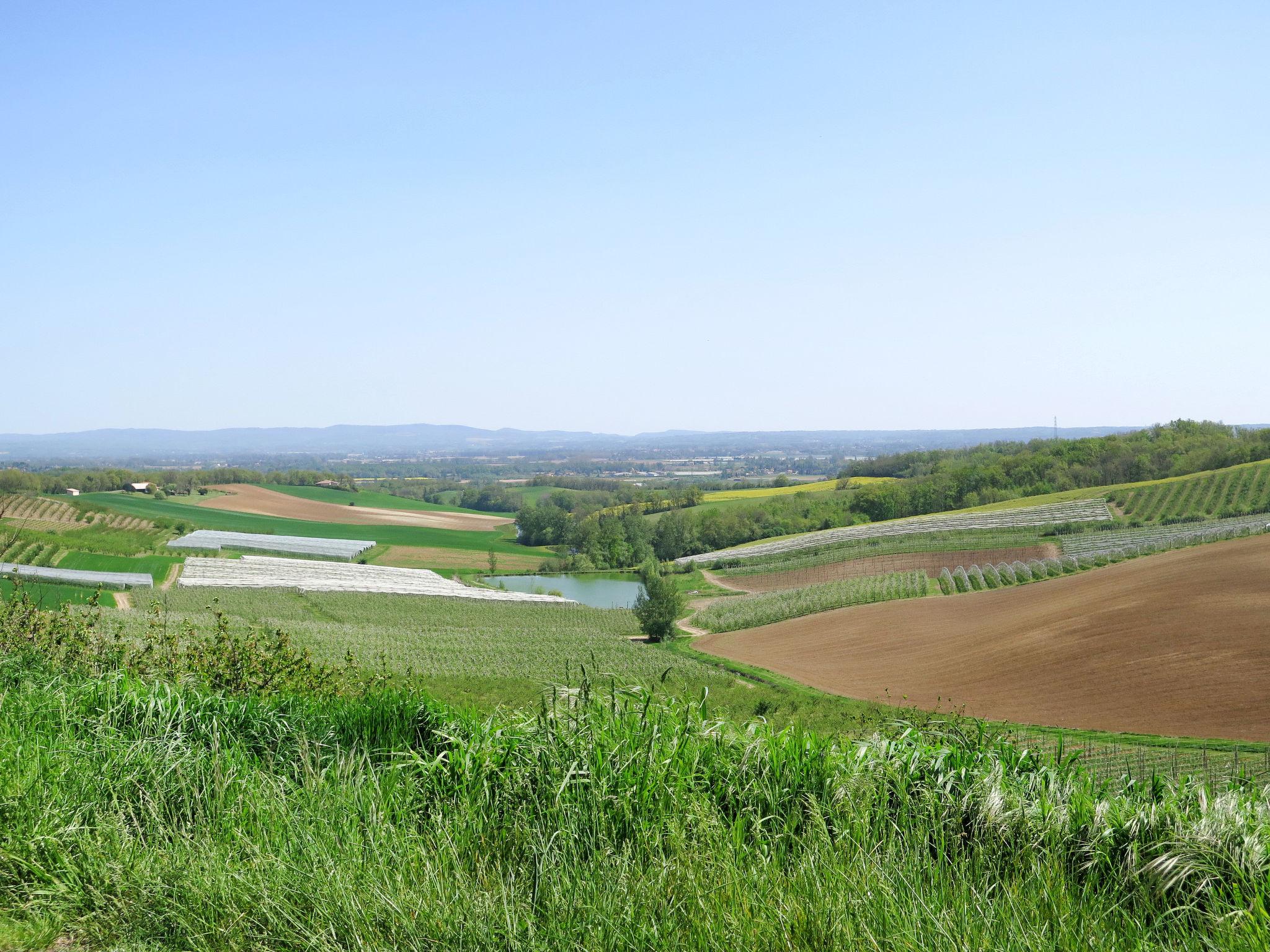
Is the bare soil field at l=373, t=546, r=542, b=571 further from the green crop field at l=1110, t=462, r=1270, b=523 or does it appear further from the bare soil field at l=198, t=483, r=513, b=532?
the green crop field at l=1110, t=462, r=1270, b=523

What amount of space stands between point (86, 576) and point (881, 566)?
4586 centimetres

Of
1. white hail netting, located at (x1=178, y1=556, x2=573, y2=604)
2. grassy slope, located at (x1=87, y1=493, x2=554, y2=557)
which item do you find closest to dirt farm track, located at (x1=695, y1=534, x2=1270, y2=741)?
white hail netting, located at (x1=178, y1=556, x2=573, y2=604)

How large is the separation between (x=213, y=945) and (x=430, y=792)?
171cm

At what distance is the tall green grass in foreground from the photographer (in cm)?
393

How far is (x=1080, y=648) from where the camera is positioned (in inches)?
1283

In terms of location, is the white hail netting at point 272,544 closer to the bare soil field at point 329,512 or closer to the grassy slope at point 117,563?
the grassy slope at point 117,563

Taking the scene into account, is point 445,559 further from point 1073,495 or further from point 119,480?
point 1073,495

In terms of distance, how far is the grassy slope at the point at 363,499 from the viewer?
364 ft

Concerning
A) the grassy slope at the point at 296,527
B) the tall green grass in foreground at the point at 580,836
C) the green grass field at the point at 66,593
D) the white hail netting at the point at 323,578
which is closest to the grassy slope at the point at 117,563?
the white hail netting at the point at 323,578

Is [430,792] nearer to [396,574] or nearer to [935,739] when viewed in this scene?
[935,739]

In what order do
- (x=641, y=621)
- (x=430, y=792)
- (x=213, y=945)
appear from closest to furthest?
1. (x=213, y=945)
2. (x=430, y=792)
3. (x=641, y=621)

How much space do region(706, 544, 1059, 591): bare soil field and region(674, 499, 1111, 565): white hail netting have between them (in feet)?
23.9

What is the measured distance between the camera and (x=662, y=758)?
5391 millimetres

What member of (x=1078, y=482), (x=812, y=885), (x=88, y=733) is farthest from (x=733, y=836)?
(x=1078, y=482)
